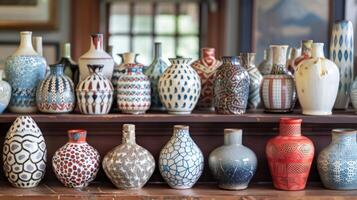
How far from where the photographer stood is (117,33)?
342cm

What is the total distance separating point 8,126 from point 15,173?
14cm

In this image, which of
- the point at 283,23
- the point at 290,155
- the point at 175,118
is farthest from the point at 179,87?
the point at 283,23

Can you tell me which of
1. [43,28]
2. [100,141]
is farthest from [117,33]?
[100,141]

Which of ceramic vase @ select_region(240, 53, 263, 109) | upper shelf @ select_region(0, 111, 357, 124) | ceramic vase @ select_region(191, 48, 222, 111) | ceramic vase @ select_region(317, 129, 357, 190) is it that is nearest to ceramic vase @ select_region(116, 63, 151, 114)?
upper shelf @ select_region(0, 111, 357, 124)

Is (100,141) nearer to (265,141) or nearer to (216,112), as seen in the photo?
(216,112)

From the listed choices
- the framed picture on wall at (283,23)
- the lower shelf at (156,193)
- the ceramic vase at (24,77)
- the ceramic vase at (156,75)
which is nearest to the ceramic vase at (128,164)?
the lower shelf at (156,193)

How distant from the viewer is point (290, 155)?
1.46 meters

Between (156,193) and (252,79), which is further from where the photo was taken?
(252,79)

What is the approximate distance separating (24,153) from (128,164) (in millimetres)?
241

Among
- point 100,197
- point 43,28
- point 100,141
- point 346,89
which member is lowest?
point 100,197

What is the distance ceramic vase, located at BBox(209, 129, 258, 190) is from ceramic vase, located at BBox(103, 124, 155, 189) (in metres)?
0.15

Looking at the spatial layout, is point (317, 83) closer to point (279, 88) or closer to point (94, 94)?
point (279, 88)

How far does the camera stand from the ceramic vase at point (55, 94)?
1.49m

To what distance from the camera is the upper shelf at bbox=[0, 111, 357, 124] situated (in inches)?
58.3
